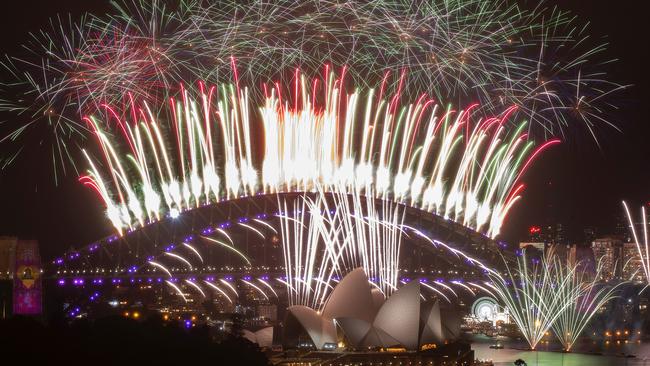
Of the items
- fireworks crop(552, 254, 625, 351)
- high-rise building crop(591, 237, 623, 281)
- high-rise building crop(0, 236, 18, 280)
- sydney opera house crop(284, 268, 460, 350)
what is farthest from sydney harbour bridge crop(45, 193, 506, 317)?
high-rise building crop(591, 237, 623, 281)

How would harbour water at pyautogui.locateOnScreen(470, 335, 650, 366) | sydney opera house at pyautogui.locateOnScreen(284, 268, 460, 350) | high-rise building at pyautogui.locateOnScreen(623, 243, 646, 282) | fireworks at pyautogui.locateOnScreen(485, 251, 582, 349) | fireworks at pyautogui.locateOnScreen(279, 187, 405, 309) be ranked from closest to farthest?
1. fireworks at pyautogui.locateOnScreen(279, 187, 405, 309)
2. sydney opera house at pyautogui.locateOnScreen(284, 268, 460, 350)
3. harbour water at pyautogui.locateOnScreen(470, 335, 650, 366)
4. fireworks at pyautogui.locateOnScreen(485, 251, 582, 349)
5. high-rise building at pyautogui.locateOnScreen(623, 243, 646, 282)

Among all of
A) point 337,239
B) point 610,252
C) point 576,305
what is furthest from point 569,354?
point 610,252

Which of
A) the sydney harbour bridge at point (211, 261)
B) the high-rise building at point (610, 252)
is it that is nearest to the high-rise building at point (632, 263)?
the high-rise building at point (610, 252)

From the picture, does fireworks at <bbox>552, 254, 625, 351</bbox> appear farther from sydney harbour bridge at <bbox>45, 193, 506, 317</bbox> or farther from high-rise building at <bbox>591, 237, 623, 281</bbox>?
high-rise building at <bbox>591, 237, 623, 281</bbox>

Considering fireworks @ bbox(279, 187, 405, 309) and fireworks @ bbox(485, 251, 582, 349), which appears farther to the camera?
fireworks @ bbox(485, 251, 582, 349)

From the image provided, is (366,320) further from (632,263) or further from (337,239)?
(632,263)

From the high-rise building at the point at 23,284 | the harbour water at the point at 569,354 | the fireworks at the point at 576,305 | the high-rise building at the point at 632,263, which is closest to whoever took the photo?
the harbour water at the point at 569,354

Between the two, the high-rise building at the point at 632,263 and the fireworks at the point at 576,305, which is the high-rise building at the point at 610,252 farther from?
the fireworks at the point at 576,305

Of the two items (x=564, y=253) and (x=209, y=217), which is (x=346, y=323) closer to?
(x=209, y=217)
